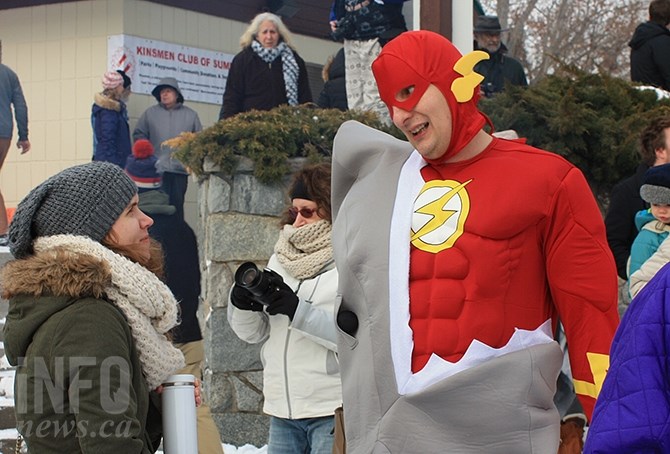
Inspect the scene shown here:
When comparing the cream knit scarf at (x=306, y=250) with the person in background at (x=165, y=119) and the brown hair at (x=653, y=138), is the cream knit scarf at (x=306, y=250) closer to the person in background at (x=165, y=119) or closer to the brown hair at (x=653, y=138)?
the brown hair at (x=653, y=138)

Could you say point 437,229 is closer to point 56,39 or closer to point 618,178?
point 618,178

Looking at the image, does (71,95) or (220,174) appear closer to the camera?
(220,174)

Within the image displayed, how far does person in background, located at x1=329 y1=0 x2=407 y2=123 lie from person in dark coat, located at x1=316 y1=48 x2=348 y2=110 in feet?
1.18

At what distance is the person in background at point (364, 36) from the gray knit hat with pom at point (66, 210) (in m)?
4.97

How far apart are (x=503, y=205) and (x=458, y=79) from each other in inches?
16.8

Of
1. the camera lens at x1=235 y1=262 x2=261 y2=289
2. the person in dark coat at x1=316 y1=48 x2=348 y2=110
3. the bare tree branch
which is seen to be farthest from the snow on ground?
the bare tree branch

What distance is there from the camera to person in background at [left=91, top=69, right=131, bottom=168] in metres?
11.7

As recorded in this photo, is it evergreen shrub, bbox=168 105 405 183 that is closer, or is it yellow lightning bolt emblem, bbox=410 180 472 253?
yellow lightning bolt emblem, bbox=410 180 472 253

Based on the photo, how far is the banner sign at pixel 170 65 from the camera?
12820 millimetres

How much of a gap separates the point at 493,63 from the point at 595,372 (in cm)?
589

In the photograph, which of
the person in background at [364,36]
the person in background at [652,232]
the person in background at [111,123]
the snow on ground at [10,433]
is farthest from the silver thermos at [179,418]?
the person in background at [111,123]

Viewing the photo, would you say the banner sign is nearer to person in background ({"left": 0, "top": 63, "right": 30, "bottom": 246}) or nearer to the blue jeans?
person in background ({"left": 0, "top": 63, "right": 30, "bottom": 246})

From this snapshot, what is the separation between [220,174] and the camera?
716 centimetres

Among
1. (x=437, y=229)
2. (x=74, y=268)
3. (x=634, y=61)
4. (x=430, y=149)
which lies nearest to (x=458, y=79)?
(x=430, y=149)
